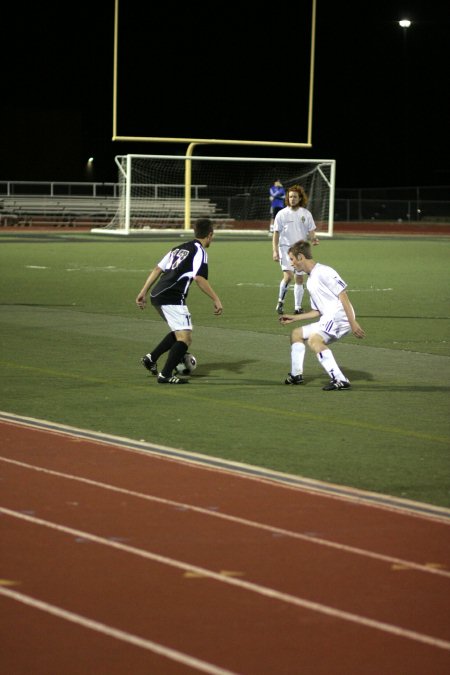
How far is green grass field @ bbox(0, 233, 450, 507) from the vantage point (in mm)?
8750

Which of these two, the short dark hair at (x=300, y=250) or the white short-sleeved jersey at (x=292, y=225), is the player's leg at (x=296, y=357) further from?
the white short-sleeved jersey at (x=292, y=225)

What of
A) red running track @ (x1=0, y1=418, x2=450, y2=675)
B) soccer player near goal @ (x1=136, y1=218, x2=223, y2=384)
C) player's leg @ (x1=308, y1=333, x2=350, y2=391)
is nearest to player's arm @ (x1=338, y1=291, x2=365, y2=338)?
player's leg @ (x1=308, y1=333, x2=350, y2=391)

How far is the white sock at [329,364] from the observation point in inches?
440

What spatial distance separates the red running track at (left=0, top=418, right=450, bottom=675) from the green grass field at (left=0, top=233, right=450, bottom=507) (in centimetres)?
90

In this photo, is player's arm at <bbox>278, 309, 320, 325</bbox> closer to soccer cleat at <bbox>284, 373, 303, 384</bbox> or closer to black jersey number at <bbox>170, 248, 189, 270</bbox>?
soccer cleat at <bbox>284, 373, 303, 384</bbox>

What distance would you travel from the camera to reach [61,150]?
69.9 meters

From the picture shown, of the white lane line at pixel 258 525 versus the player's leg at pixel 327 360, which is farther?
the player's leg at pixel 327 360

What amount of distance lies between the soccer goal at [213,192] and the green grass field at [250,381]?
75.2ft

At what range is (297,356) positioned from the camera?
37.8ft

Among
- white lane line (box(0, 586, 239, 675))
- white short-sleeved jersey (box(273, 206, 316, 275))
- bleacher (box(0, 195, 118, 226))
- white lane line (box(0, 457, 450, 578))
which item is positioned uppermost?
white short-sleeved jersey (box(273, 206, 316, 275))

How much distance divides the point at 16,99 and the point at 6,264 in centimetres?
4205

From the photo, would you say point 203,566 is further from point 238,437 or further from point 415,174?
point 415,174

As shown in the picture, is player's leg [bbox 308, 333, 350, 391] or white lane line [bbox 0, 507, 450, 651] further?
player's leg [bbox 308, 333, 350, 391]

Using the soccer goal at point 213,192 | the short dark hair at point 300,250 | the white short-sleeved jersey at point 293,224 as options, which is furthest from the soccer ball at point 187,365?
the soccer goal at point 213,192
